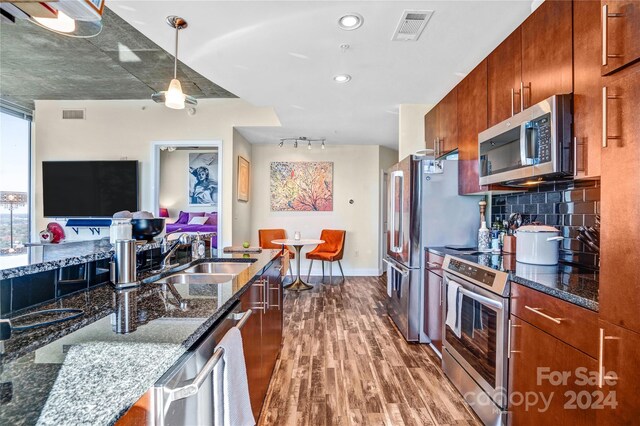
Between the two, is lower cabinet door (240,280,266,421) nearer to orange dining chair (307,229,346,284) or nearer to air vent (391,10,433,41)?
air vent (391,10,433,41)

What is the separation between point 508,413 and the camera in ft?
5.48

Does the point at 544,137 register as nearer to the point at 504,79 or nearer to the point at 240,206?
the point at 504,79

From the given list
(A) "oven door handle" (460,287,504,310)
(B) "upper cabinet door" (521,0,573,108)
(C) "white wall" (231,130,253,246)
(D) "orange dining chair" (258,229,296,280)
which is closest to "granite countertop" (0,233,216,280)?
(A) "oven door handle" (460,287,504,310)

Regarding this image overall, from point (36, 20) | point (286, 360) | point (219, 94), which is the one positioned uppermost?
point (219, 94)

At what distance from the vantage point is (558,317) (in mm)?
1340

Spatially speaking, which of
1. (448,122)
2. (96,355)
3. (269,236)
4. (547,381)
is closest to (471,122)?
(448,122)

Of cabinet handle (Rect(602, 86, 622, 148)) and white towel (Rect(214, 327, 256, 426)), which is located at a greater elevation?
cabinet handle (Rect(602, 86, 622, 148))

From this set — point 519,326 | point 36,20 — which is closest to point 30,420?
point 36,20

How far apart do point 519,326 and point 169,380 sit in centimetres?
158

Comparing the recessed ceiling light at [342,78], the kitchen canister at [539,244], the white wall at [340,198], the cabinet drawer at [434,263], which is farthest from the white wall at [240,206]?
the kitchen canister at [539,244]

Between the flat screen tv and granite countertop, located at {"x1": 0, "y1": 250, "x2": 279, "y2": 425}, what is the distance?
419 centimetres

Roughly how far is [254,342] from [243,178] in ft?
13.2

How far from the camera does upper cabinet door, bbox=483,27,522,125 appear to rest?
2047 mm

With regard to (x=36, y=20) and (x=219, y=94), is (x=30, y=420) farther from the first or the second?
(x=219, y=94)
